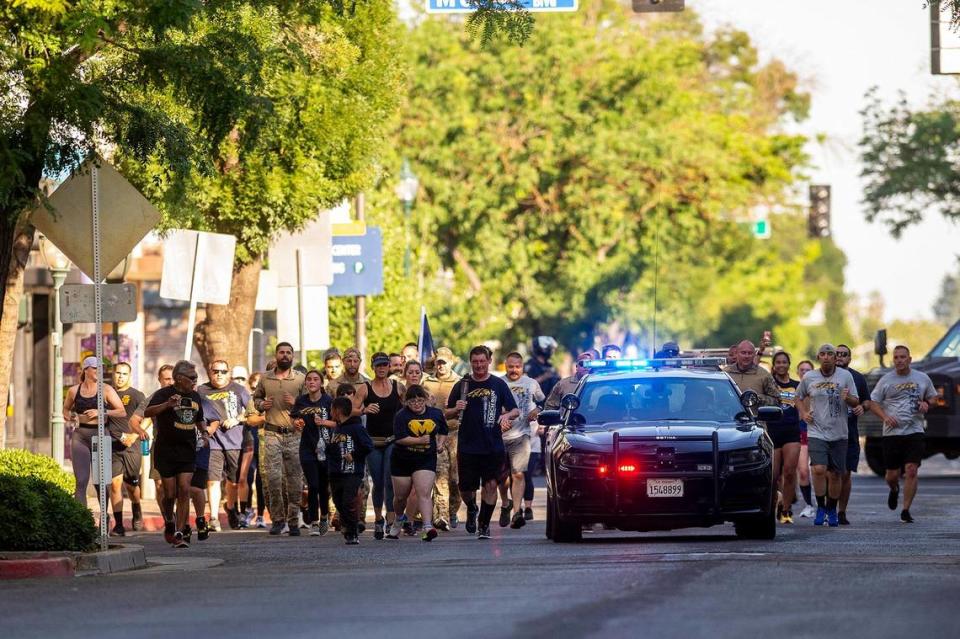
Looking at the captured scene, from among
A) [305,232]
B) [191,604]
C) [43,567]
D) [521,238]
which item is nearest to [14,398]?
[305,232]

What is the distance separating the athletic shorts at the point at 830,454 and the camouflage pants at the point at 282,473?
537 cm

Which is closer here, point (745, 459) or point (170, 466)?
point (745, 459)

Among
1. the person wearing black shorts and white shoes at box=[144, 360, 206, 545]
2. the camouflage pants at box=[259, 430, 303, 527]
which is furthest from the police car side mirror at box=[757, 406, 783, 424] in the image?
the person wearing black shorts and white shoes at box=[144, 360, 206, 545]

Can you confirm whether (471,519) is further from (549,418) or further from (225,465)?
(225,465)

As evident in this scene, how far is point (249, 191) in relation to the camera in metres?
27.0

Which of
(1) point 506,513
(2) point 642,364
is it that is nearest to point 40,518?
(2) point 642,364

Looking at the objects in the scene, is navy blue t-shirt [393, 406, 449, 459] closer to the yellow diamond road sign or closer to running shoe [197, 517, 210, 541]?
running shoe [197, 517, 210, 541]

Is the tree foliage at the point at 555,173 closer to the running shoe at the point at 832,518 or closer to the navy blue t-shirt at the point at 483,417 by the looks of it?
the running shoe at the point at 832,518

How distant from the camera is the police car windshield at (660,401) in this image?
1912cm

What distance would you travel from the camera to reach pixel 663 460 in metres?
18.1

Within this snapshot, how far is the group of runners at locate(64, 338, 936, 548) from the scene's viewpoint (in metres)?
20.5

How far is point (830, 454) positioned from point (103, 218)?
860cm

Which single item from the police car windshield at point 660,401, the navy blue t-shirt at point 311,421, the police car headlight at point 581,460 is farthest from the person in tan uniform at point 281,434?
the police car headlight at point 581,460

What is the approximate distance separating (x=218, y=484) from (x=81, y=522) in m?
6.71
